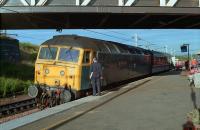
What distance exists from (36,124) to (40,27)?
2400 cm

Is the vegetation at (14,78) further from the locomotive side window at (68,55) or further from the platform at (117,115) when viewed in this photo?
the platform at (117,115)

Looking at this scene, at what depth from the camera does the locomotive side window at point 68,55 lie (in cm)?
1939

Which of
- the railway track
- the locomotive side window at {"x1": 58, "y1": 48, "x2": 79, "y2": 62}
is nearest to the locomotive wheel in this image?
the locomotive side window at {"x1": 58, "y1": 48, "x2": 79, "y2": 62}

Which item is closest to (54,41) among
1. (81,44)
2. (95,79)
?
(81,44)

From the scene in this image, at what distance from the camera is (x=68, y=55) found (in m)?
19.6

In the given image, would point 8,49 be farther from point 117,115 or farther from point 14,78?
point 117,115

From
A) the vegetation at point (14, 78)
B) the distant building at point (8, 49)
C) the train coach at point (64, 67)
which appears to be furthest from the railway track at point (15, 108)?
the distant building at point (8, 49)

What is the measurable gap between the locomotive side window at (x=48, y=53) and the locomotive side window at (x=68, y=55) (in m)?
0.33

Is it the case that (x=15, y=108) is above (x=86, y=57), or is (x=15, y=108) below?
below

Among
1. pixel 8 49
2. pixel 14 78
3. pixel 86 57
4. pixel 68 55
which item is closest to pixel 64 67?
pixel 68 55

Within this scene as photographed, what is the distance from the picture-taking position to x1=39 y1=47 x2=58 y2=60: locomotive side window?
19862 mm

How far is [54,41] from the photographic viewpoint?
20.4 metres

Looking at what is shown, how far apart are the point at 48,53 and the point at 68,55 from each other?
1030 millimetres

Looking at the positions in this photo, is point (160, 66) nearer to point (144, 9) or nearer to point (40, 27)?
point (40, 27)
